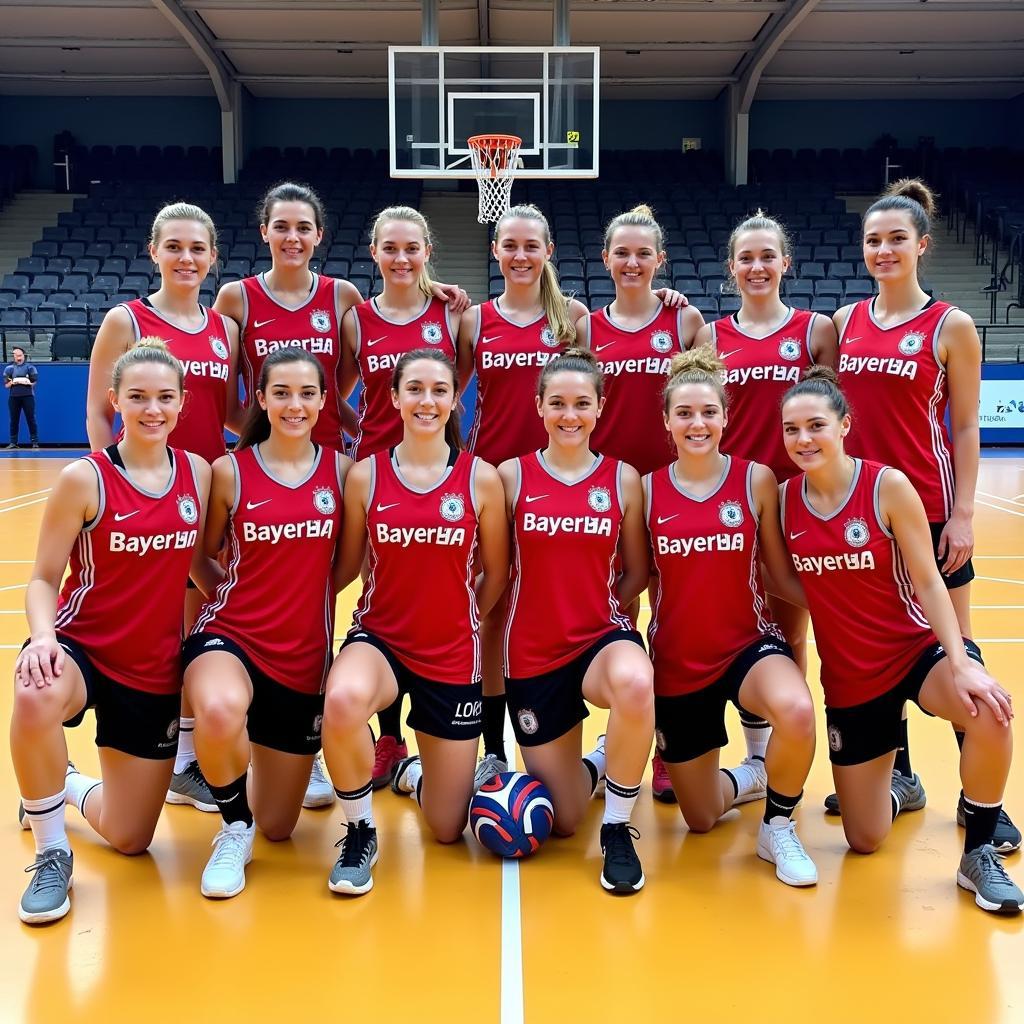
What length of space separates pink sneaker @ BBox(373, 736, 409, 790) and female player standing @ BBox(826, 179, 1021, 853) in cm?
150

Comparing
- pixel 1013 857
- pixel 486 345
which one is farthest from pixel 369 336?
pixel 1013 857

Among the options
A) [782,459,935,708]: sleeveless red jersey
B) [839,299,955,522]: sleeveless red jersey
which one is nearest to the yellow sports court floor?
[782,459,935,708]: sleeveless red jersey

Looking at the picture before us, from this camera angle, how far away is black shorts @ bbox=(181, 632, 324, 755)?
10.0 feet

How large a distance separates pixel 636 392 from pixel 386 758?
161 centimetres

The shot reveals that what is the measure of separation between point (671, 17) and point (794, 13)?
1881 millimetres

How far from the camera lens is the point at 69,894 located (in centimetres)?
285

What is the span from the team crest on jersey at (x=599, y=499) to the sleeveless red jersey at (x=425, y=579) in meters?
0.37

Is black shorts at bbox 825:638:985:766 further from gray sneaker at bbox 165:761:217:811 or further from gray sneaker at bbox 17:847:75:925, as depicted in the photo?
gray sneaker at bbox 17:847:75:925

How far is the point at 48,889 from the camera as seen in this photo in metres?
2.75

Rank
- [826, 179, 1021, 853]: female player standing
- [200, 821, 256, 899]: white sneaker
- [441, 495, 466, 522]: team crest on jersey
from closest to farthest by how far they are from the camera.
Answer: [200, 821, 256, 899]: white sneaker
[441, 495, 466, 522]: team crest on jersey
[826, 179, 1021, 853]: female player standing

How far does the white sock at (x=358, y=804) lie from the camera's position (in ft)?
9.70

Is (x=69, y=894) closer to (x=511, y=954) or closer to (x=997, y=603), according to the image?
(x=511, y=954)

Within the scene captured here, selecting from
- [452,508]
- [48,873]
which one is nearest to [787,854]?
[452,508]

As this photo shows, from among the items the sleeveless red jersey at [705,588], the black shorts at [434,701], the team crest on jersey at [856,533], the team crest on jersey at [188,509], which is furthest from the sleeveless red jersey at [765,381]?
the team crest on jersey at [188,509]
